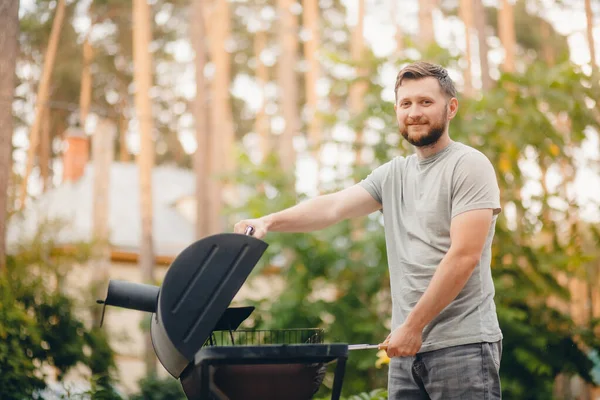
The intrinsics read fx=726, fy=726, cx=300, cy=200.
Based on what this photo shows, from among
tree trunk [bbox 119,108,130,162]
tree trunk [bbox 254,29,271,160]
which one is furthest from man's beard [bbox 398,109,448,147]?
tree trunk [bbox 119,108,130,162]

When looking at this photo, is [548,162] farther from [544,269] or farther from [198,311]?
Answer: [198,311]

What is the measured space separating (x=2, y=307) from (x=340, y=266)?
13.3ft

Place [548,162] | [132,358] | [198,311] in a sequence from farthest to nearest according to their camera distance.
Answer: [132,358] < [548,162] < [198,311]

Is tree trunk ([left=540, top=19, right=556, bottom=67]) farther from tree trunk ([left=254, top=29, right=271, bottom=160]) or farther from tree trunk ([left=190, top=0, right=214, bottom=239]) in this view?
tree trunk ([left=190, top=0, right=214, bottom=239])

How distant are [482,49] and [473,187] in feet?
26.7

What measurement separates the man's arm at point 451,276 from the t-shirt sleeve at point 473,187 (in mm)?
29

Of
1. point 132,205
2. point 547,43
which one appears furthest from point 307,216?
point 132,205

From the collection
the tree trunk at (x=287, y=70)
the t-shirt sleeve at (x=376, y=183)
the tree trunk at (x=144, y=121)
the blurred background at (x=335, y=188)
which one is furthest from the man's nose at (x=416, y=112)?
the tree trunk at (x=287, y=70)

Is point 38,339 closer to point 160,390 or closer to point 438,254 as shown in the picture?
point 438,254

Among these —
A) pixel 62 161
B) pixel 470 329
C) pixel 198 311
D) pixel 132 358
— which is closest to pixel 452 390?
pixel 470 329

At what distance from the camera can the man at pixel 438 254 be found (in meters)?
2.23

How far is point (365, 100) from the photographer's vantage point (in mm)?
8352

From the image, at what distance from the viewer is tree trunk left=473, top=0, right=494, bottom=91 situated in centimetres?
920

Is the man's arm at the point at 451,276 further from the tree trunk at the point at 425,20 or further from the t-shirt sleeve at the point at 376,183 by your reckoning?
the tree trunk at the point at 425,20
